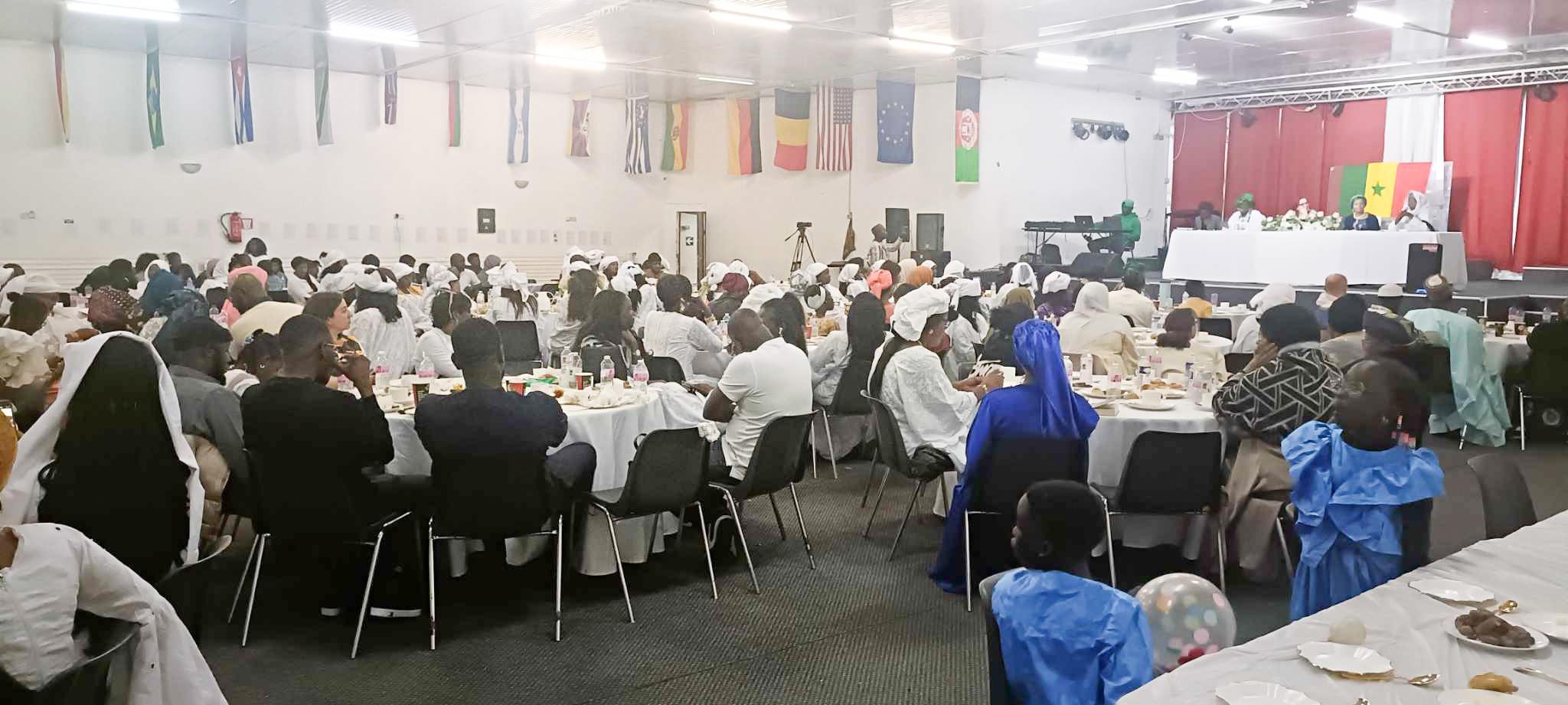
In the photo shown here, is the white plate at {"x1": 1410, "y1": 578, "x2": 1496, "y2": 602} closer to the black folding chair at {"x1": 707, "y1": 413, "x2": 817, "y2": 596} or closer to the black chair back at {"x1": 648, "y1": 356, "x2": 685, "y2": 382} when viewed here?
the black folding chair at {"x1": 707, "y1": 413, "x2": 817, "y2": 596}

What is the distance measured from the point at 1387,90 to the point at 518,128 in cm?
1475

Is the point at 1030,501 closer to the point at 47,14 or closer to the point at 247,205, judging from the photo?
the point at 47,14

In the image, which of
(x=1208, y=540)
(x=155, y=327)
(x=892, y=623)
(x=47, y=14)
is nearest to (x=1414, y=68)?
(x=1208, y=540)

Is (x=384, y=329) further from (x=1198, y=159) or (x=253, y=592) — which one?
(x=1198, y=159)

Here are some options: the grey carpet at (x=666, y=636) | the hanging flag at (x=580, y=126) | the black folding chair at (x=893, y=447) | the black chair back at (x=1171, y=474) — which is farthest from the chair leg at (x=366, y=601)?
the hanging flag at (x=580, y=126)

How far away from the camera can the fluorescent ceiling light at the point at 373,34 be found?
1367 centimetres

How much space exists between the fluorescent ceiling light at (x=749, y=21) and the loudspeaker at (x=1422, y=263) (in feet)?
29.6

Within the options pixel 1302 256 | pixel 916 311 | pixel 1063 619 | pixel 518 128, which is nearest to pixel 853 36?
pixel 1302 256

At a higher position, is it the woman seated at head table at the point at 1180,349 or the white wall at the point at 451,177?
the white wall at the point at 451,177

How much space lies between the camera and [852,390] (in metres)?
7.33

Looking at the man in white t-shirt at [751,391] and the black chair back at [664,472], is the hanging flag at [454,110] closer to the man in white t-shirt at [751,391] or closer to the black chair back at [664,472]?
the man in white t-shirt at [751,391]

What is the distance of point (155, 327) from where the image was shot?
24.3 ft

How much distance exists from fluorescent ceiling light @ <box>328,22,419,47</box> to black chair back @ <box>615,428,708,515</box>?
1087 centimetres

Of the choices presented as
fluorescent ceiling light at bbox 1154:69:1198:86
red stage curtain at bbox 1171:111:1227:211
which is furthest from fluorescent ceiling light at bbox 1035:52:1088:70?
red stage curtain at bbox 1171:111:1227:211
